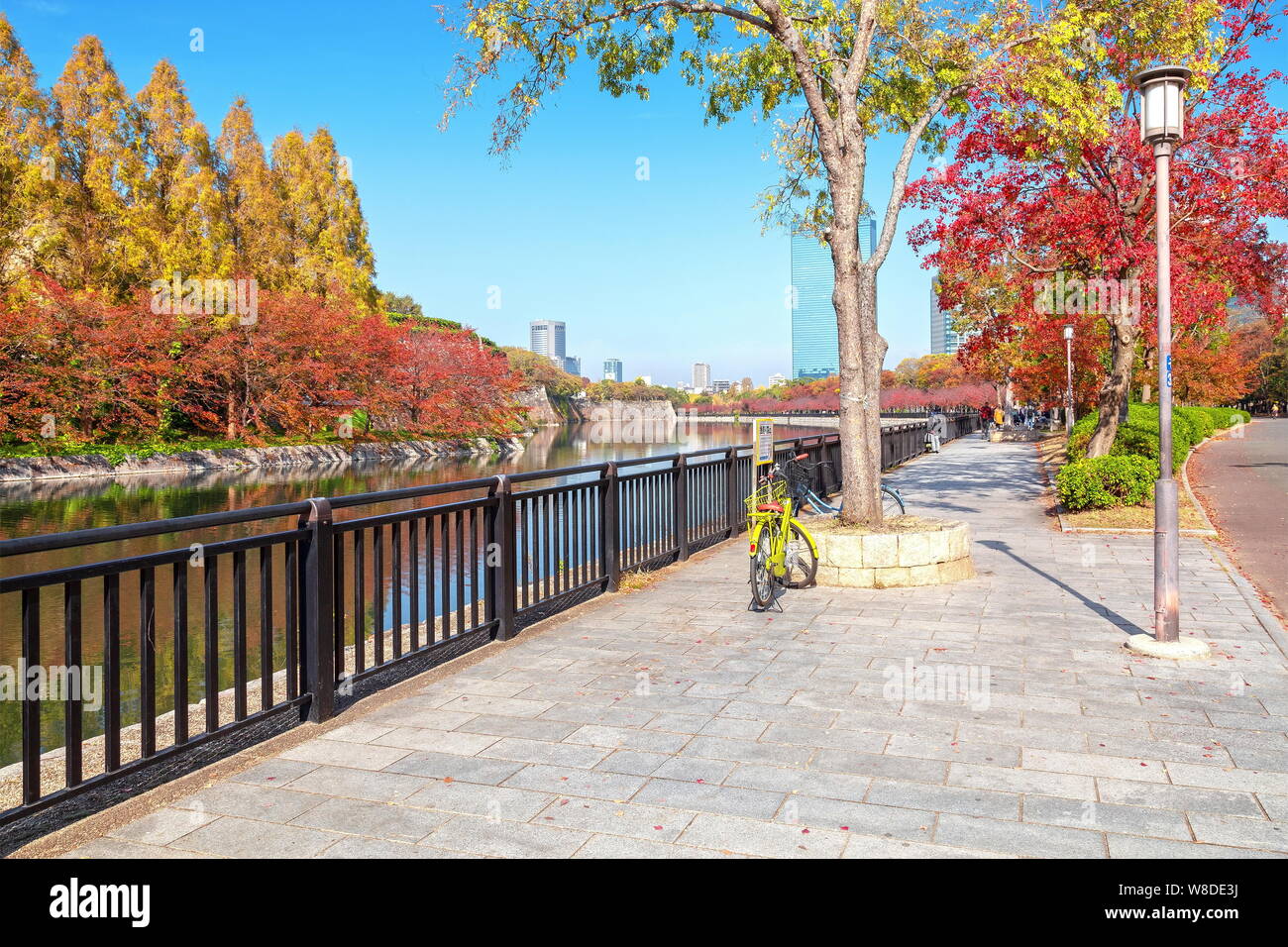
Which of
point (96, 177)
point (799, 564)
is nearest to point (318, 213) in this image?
point (96, 177)

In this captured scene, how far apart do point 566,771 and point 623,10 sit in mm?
8065

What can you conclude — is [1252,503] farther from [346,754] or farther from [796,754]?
[346,754]

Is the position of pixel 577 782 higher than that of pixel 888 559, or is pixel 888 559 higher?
pixel 888 559

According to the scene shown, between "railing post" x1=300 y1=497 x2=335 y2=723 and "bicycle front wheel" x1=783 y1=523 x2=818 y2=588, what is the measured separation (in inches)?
168

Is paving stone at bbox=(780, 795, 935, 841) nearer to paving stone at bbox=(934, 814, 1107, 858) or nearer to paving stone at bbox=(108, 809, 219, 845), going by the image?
paving stone at bbox=(934, 814, 1107, 858)

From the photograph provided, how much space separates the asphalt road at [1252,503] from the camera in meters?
8.98

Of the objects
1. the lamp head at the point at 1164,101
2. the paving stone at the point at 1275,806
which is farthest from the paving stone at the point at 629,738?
the lamp head at the point at 1164,101

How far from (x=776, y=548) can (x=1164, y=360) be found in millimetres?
3151

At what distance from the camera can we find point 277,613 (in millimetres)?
9469

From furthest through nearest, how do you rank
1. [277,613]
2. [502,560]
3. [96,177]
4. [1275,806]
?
1. [96,177]
2. [277,613]
3. [502,560]
4. [1275,806]

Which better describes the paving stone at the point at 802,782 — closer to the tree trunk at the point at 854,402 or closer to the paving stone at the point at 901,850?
the paving stone at the point at 901,850

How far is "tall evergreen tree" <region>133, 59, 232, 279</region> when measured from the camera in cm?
3438
